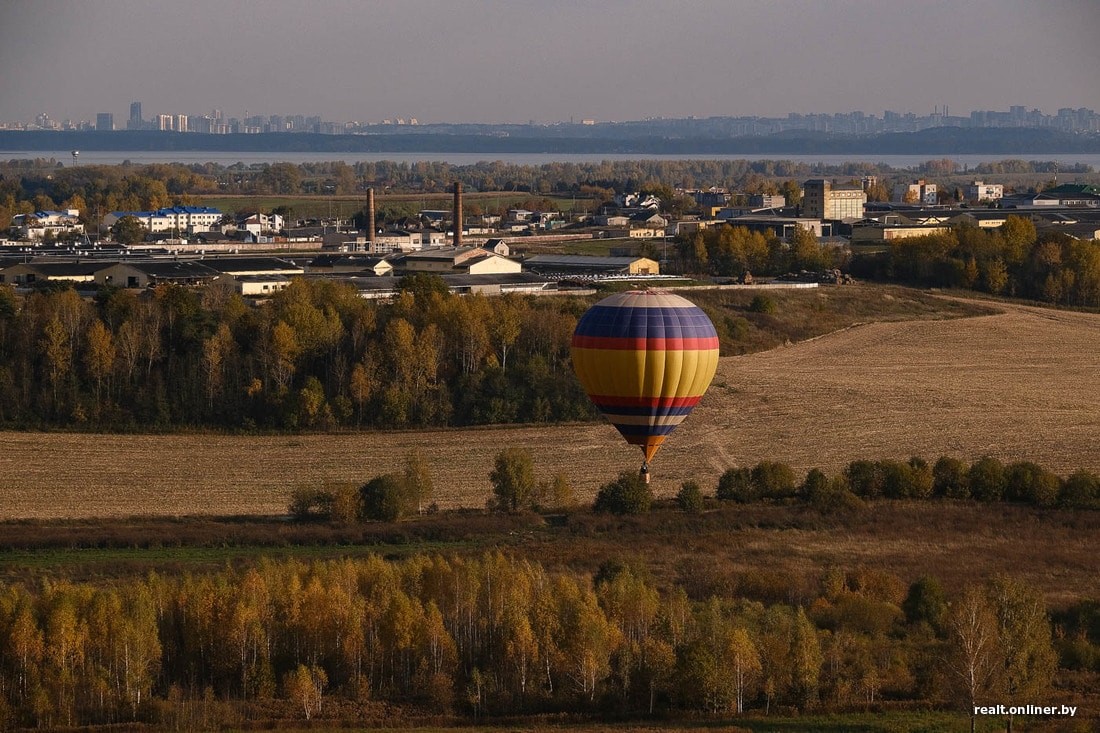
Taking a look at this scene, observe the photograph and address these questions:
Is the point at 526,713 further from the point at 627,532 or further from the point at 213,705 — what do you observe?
the point at 627,532

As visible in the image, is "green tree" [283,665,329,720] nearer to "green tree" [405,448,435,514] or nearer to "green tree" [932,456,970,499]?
"green tree" [405,448,435,514]

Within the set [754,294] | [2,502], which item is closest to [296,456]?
[2,502]

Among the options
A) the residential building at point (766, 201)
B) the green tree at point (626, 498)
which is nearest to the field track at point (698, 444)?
the green tree at point (626, 498)

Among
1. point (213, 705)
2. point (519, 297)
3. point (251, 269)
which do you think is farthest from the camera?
point (251, 269)

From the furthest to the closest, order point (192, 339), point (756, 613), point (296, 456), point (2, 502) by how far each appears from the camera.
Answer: point (192, 339) → point (296, 456) → point (2, 502) → point (756, 613)

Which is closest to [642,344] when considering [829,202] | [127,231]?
[127,231]

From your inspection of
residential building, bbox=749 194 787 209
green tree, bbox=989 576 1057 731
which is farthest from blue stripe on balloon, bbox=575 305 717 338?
residential building, bbox=749 194 787 209
